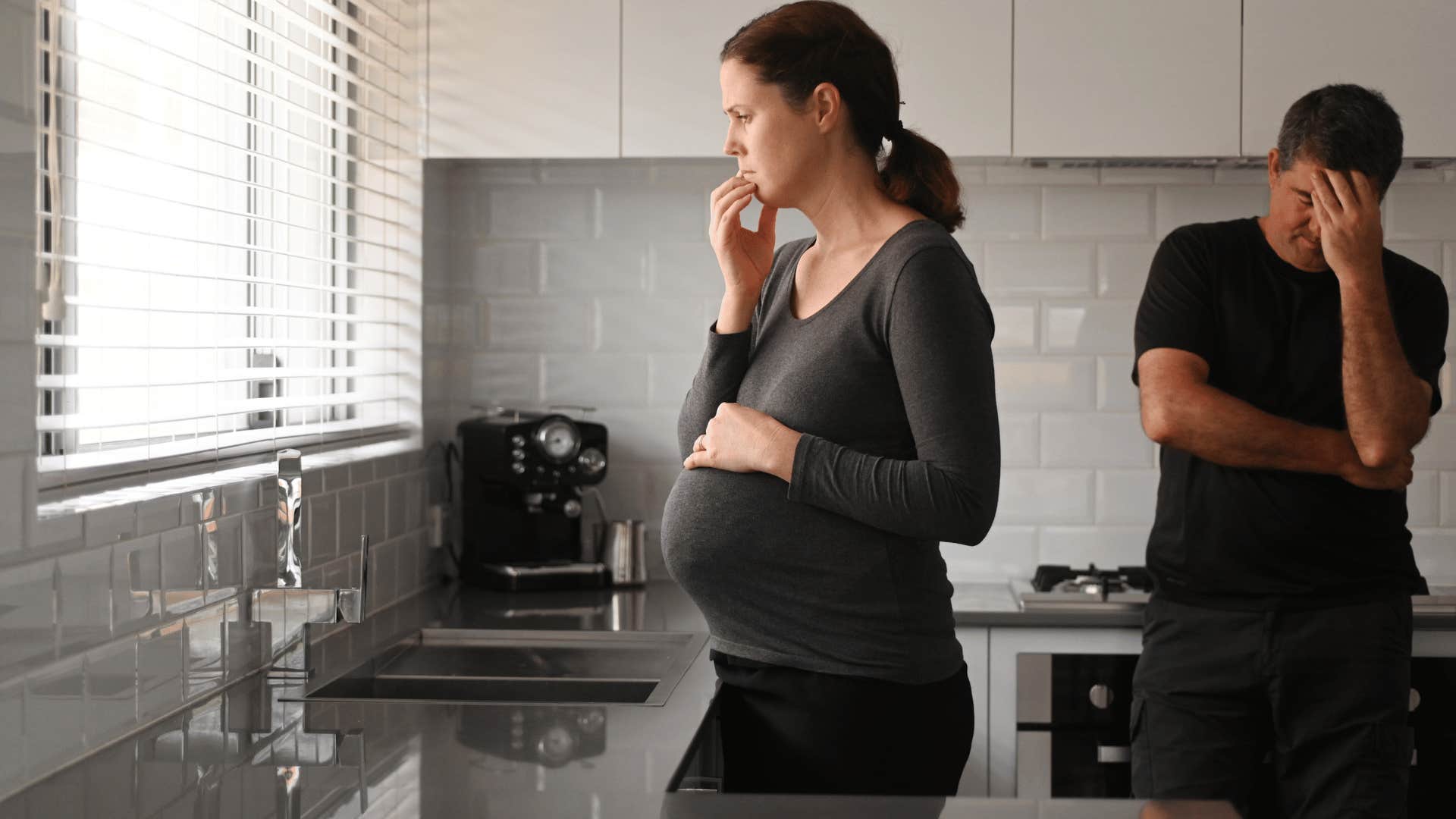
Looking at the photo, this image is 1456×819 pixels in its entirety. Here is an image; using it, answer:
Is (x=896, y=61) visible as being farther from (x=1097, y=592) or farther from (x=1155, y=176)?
(x=1097, y=592)

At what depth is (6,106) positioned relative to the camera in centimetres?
136

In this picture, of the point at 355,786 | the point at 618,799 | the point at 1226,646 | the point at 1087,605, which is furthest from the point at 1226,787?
the point at 355,786

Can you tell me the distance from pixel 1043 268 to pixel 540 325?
3.59 feet

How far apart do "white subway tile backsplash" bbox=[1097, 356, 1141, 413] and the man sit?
796mm

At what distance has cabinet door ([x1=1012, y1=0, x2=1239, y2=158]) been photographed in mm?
2580

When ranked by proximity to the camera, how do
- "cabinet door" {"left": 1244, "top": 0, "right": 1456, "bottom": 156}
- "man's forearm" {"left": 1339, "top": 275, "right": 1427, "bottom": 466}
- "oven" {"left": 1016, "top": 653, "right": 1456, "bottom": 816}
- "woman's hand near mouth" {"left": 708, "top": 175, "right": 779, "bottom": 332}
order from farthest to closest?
"cabinet door" {"left": 1244, "top": 0, "right": 1456, "bottom": 156} < "oven" {"left": 1016, "top": 653, "right": 1456, "bottom": 816} < "man's forearm" {"left": 1339, "top": 275, "right": 1427, "bottom": 466} < "woman's hand near mouth" {"left": 708, "top": 175, "right": 779, "bottom": 332}

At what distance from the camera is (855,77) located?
1595mm

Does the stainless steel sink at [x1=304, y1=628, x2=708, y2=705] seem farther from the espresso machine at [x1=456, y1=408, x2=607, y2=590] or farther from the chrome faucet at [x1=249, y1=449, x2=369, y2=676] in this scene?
the espresso machine at [x1=456, y1=408, x2=607, y2=590]

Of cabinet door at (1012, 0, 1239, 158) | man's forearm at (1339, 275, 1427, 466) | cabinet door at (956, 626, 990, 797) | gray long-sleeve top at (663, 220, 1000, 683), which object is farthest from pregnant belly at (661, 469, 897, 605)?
cabinet door at (1012, 0, 1239, 158)

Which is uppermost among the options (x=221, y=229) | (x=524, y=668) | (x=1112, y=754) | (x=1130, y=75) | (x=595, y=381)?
(x=1130, y=75)

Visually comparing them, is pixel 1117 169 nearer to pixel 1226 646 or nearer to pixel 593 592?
pixel 1226 646

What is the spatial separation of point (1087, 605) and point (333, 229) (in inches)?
62.7

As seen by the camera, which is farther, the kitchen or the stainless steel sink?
the stainless steel sink

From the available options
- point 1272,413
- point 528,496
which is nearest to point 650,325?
point 528,496
